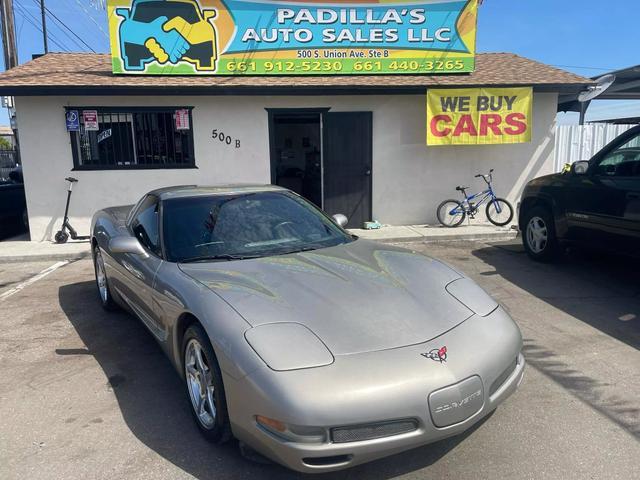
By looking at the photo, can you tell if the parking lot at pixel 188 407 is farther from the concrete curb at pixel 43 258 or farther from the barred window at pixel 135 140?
the barred window at pixel 135 140

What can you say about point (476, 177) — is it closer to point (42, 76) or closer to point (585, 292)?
point (585, 292)

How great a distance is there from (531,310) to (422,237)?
13.6 feet

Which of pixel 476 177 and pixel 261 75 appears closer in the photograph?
pixel 261 75

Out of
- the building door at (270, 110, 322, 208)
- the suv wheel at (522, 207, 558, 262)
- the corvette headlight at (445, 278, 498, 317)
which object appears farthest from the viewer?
the building door at (270, 110, 322, 208)

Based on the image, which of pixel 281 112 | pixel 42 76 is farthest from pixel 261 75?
pixel 42 76

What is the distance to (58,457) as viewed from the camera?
271 centimetres

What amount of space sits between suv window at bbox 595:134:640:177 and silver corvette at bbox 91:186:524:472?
3.28 meters

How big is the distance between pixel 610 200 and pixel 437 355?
13.7 ft

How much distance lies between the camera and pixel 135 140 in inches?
367

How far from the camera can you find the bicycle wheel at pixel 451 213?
9875 millimetres

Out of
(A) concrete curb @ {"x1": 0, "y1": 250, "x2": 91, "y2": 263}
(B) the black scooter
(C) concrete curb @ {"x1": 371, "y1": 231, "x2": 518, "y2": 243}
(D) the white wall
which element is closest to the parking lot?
(A) concrete curb @ {"x1": 0, "y1": 250, "x2": 91, "y2": 263}

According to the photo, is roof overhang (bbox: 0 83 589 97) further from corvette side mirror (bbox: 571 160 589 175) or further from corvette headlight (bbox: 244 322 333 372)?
→ corvette headlight (bbox: 244 322 333 372)

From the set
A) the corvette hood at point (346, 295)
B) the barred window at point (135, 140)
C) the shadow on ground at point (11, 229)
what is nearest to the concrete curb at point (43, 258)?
the barred window at point (135, 140)

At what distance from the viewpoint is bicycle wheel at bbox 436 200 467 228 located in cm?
988
